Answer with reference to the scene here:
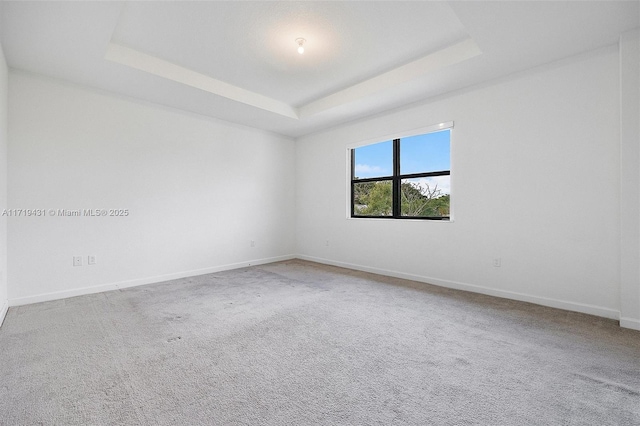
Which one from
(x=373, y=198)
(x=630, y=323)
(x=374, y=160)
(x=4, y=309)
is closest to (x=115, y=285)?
(x=4, y=309)

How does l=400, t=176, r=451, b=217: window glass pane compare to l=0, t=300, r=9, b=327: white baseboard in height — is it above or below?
above

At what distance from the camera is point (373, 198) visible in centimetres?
499

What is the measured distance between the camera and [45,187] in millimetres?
3389

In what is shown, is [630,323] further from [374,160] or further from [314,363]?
[374,160]

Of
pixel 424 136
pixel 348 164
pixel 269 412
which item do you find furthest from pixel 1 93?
pixel 424 136

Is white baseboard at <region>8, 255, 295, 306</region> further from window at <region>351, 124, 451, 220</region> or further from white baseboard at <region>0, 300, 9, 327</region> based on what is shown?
window at <region>351, 124, 451, 220</region>

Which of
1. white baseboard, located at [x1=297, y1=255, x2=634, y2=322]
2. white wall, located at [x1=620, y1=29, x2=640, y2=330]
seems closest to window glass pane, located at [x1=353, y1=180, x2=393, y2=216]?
white baseboard, located at [x1=297, y1=255, x2=634, y2=322]

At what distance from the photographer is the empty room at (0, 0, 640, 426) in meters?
1.77

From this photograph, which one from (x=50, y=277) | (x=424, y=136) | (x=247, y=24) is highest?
(x=247, y=24)

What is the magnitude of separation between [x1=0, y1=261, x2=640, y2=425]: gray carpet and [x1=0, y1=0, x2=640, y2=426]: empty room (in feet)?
0.06

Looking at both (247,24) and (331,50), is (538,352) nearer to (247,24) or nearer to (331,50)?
(331,50)

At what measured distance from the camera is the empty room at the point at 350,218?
177cm

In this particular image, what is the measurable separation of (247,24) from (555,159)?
3448 millimetres

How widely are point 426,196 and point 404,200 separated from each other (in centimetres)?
37
